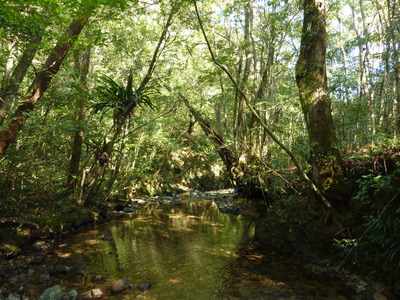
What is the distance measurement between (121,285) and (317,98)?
15.2ft

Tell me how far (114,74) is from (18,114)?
894 cm

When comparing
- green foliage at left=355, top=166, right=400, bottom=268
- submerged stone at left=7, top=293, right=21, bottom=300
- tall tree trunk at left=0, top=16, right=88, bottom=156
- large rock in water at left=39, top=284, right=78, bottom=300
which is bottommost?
submerged stone at left=7, top=293, right=21, bottom=300

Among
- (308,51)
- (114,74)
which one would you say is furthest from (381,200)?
(114,74)

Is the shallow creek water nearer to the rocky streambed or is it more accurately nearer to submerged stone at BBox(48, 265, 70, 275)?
the rocky streambed

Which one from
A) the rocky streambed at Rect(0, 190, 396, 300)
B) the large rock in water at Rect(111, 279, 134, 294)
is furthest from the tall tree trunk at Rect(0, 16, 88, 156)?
the large rock in water at Rect(111, 279, 134, 294)

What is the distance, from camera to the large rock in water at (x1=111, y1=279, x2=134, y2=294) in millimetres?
3818

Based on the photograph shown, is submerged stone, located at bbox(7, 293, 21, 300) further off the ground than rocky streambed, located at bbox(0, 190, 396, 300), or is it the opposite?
rocky streambed, located at bbox(0, 190, 396, 300)

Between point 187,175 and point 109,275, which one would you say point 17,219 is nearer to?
point 109,275

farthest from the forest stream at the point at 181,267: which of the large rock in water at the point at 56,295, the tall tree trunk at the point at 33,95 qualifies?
the tall tree trunk at the point at 33,95

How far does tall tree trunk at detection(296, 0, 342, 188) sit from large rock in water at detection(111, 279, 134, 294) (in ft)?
11.8

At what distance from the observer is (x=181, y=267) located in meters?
4.77

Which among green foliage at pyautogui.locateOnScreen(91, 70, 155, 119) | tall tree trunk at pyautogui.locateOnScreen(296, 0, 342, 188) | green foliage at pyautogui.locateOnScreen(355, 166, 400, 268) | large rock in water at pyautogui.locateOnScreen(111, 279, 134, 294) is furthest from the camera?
green foliage at pyautogui.locateOnScreen(91, 70, 155, 119)

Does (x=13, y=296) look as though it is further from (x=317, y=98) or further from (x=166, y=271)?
(x=317, y=98)

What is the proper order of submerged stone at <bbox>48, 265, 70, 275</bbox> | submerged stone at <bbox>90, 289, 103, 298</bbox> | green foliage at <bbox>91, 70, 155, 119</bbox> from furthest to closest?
green foliage at <bbox>91, 70, 155, 119</bbox> → submerged stone at <bbox>48, 265, 70, 275</bbox> → submerged stone at <bbox>90, 289, 103, 298</bbox>
